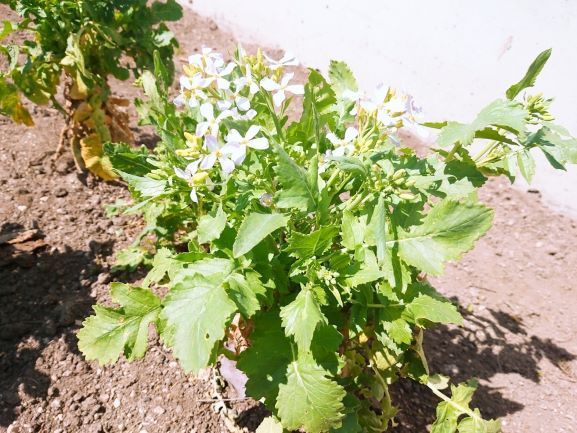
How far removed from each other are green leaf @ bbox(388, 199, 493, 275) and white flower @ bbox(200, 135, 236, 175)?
0.61 m

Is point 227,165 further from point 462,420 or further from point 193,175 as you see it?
point 462,420

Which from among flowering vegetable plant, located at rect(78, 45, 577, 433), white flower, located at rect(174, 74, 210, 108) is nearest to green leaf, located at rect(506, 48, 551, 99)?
flowering vegetable plant, located at rect(78, 45, 577, 433)

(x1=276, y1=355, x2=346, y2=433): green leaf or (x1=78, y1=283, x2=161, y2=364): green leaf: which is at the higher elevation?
(x1=276, y1=355, x2=346, y2=433): green leaf

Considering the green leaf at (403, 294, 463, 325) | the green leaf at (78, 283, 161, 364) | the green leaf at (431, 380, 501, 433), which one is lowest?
the green leaf at (78, 283, 161, 364)

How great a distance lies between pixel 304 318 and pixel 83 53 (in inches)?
81.7

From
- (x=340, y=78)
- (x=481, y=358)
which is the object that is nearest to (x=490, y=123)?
(x=340, y=78)

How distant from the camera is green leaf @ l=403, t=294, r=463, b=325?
4.86ft

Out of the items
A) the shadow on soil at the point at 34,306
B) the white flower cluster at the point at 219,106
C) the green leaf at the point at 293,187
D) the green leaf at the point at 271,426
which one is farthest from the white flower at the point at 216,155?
the shadow on soil at the point at 34,306

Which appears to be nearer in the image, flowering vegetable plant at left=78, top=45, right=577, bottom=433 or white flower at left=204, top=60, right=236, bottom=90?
flowering vegetable plant at left=78, top=45, right=577, bottom=433

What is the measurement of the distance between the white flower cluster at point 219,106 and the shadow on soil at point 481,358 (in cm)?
150

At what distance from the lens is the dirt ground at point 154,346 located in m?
2.09

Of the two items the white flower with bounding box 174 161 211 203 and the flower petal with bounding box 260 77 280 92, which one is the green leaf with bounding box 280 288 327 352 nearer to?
the white flower with bounding box 174 161 211 203

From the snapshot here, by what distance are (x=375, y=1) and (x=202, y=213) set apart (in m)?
2.79

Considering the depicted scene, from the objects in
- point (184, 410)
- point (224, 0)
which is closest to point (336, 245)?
point (184, 410)
